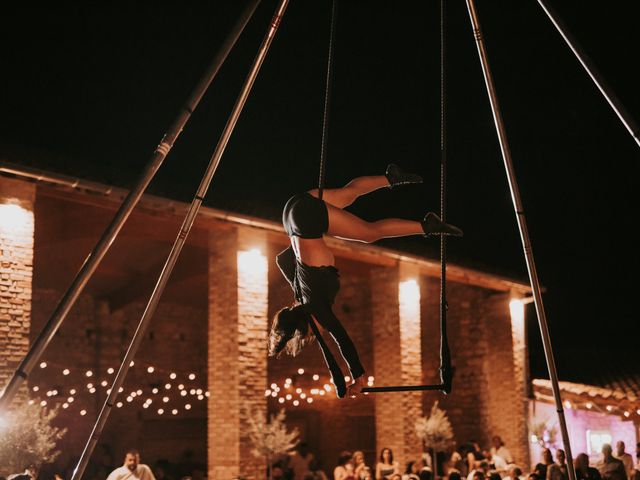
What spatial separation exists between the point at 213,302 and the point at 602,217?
51.9ft

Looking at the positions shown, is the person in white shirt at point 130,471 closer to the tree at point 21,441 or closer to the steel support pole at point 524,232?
the tree at point 21,441

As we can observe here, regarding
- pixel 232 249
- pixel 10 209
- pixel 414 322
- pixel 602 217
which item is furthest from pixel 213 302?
pixel 602 217

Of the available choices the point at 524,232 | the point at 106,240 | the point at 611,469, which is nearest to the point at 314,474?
the point at 611,469

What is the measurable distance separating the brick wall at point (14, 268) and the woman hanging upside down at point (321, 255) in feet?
15.9

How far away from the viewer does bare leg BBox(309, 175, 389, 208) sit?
434 centimetres

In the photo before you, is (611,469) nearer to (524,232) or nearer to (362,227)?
(524,232)

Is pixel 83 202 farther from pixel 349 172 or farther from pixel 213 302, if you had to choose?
pixel 349 172

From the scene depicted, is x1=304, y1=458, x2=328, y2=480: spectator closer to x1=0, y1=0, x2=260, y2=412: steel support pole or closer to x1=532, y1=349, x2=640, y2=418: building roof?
x1=0, y1=0, x2=260, y2=412: steel support pole

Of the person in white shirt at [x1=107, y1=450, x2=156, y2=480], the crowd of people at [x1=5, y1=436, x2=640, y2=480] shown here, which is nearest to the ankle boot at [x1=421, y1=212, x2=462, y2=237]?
the crowd of people at [x1=5, y1=436, x2=640, y2=480]

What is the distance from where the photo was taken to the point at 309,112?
56.6 feet

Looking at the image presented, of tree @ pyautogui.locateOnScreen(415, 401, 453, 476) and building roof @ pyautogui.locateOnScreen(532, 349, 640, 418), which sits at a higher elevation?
building roof @ pyautogui.locateOnScreen(532, 349, 640, 418)

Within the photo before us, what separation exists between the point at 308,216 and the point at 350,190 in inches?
18.3

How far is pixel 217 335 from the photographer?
35.9ft

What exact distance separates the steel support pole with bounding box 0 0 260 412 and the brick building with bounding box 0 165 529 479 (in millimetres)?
3951
